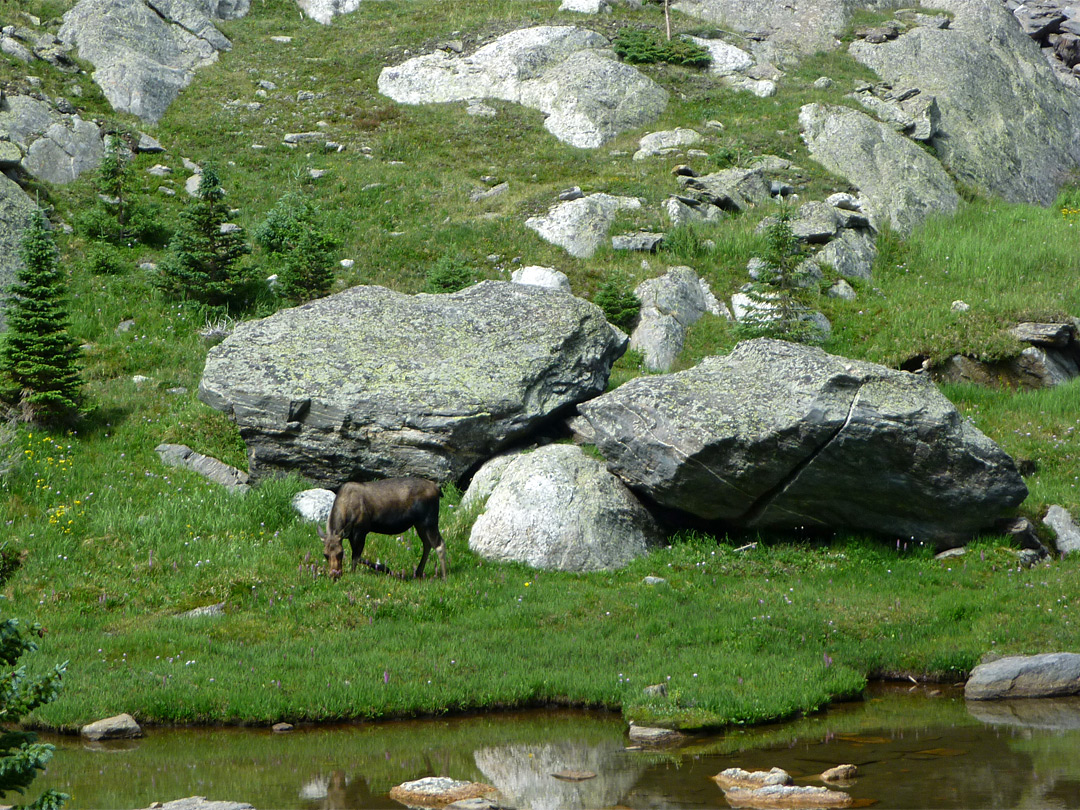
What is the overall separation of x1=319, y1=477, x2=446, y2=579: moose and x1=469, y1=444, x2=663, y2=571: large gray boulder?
4.74 ft

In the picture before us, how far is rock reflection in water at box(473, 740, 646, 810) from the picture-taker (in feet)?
31.1

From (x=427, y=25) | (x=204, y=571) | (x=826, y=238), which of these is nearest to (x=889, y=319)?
(x=826, y=238)

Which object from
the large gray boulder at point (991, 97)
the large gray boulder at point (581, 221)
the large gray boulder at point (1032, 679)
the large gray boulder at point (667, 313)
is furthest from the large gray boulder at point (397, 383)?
the large gray boulder at point (991, 97)

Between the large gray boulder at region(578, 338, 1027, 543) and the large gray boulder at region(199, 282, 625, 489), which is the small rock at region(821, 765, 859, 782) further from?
the large gray boulder at region(199, 282, 625, 489)

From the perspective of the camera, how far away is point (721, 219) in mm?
33875

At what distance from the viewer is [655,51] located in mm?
46812

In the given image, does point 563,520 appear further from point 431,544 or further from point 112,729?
point 112,729

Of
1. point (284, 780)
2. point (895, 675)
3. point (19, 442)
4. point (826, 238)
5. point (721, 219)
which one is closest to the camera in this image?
point (284, 780)

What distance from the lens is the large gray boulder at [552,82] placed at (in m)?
42.7

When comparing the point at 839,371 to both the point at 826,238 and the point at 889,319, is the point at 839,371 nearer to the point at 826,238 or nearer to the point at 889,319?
the point at 889,319

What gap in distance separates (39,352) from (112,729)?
1258 cm

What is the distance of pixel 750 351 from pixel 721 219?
16.2 metres

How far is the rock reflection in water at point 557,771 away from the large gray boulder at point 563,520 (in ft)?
20.4

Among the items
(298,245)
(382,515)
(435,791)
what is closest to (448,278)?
(298,245)
